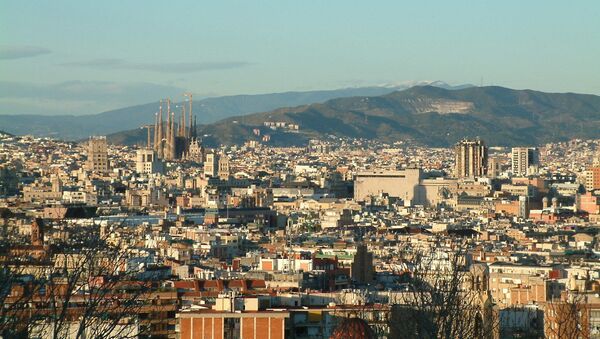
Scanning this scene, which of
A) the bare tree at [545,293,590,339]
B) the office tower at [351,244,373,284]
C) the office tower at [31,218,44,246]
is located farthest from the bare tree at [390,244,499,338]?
the office tower at [351,244,373,284]

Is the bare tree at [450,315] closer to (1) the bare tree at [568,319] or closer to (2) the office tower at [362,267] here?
(1) the bare tree at [568,319]

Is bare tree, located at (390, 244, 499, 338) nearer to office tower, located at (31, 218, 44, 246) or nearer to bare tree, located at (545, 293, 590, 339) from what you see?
bare tree, located at (545, 293, 590, 339)

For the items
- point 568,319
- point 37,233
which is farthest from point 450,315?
point 37,233

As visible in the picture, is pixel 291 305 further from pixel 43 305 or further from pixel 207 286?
pixel 43 305

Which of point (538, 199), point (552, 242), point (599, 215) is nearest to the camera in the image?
point (552, 242)

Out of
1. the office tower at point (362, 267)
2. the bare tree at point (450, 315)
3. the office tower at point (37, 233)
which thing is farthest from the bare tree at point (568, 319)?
the office tower at point (362, 267)

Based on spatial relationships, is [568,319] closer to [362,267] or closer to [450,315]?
[450,315]

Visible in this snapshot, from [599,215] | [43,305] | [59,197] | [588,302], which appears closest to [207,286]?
[588,302]

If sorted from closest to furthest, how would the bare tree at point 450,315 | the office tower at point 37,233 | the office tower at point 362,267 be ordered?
1. the bare tree at point 450,315
2. the office tower at point 37,233
3. the office tower at point 362,267
